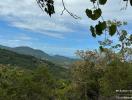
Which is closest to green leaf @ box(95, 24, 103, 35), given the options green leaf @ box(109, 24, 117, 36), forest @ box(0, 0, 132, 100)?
green leaf @ box(109, 24, 117, 36)

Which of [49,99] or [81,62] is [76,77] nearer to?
[81,62]

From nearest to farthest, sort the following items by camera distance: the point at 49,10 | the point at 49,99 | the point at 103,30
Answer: the point at 103,30
the point at 49,10
the point at 49,99

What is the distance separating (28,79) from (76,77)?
6.69 metres

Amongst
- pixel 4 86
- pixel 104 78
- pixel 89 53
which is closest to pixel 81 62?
pixel 89 53

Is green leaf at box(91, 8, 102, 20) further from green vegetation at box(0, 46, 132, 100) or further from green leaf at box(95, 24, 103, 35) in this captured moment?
green vegetation at box(0, 46, 132, 100)

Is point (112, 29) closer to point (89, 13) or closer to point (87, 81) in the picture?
point (89, 13)

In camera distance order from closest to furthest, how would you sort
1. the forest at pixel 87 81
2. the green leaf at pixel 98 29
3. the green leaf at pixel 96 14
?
the green leaf at pixel 96 14, the green leaf at pixel 98 29, the forest at pixel 87 81

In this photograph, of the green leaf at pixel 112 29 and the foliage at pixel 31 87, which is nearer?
the green leaf at pixel 112 29

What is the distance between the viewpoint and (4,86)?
63.9 m

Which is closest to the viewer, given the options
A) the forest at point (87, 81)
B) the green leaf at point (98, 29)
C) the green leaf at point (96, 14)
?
the green leaf at point (96, 14)

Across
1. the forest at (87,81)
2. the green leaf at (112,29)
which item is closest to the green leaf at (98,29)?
the green leaf at (112,29)

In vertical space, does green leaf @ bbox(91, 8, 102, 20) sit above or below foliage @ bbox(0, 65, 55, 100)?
above

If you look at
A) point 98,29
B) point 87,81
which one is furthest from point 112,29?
point 87,81

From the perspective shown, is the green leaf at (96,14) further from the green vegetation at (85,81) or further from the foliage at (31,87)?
the foliage at (31,87)
